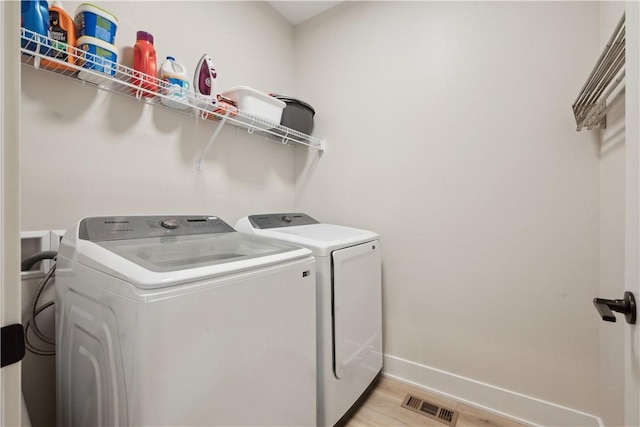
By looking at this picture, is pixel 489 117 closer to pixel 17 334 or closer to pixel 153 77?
pixel 153 77

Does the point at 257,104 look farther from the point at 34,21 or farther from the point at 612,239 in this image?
the point at 612,239

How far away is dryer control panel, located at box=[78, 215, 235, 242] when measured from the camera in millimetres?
1065

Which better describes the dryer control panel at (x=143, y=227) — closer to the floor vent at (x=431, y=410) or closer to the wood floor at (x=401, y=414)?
the wood floor at (x=401, y=414)

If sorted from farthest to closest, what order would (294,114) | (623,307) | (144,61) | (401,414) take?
(294,114) < (401,414) < (144,61) < (623,307)

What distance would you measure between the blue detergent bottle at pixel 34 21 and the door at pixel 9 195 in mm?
771

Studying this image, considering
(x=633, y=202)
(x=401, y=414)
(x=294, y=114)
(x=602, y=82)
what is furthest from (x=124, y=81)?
(x=401, y=414)

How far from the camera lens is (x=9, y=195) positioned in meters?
0.46

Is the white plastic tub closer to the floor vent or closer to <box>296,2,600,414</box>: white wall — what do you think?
<box>296,2,600,414</box>: white wall

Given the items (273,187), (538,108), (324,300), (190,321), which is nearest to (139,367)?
(190,321)

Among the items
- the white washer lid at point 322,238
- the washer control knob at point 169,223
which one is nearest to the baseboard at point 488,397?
the white washer lid at point 322,238

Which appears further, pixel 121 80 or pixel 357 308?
pixel 357 308

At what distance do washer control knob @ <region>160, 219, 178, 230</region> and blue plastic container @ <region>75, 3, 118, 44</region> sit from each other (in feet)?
2.63

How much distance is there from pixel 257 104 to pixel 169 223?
0.90m

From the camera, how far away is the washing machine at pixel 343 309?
1407 millimetres
